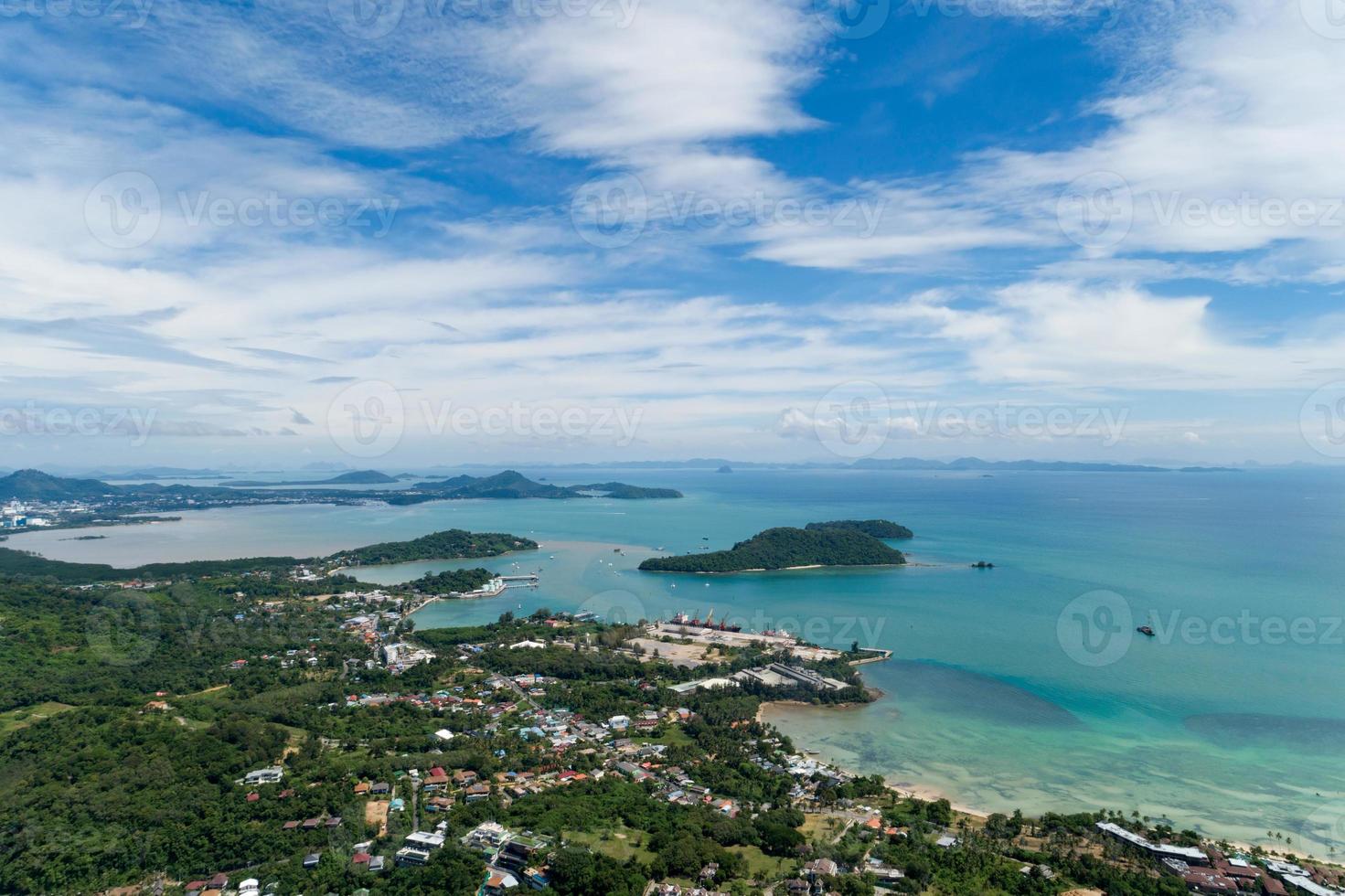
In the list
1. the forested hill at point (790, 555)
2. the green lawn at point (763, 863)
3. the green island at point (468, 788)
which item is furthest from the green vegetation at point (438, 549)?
the green lawn at point (763, 863)

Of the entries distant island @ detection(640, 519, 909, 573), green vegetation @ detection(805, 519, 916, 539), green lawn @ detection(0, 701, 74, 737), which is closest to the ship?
distant island @ detection(640, 519, 909, 573)

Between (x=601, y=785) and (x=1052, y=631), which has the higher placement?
(x=1052, y=631)

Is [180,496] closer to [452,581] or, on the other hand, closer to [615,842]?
[452,581]

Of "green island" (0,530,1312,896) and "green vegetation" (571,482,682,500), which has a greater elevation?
"green vegetation" (571,482,682,500)

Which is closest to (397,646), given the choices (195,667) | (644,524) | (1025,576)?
(195,667)

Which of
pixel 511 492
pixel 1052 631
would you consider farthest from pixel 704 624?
pixel 511 492

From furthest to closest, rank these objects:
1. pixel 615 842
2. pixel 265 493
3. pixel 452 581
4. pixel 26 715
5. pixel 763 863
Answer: pixel 265 493 < pixel 452 581 < pixel 26 715 < pixel 615 842 < pixel 763 863

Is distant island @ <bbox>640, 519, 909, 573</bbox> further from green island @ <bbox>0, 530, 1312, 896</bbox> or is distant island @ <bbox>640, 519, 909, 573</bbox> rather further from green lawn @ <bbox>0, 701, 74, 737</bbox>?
green lawn @ <bbox>0, 701, 74, 737</bbox>
